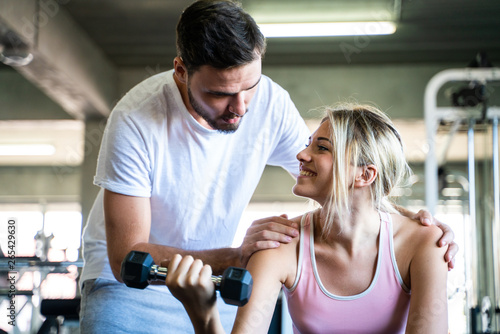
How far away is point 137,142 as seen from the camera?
1565 mm

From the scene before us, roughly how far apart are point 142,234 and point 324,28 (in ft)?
12.7

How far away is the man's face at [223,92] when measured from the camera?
1482mm

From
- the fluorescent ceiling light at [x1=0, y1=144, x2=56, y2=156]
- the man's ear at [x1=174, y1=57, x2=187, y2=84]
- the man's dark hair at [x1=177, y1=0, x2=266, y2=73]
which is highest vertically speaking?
the fluorescent ceiling light at [x1=0, y1=144, x2=56, y2=156]

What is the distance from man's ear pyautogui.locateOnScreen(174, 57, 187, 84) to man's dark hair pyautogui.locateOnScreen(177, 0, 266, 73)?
2 centimetres

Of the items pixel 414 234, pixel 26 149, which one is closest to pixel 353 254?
pixel 414 234

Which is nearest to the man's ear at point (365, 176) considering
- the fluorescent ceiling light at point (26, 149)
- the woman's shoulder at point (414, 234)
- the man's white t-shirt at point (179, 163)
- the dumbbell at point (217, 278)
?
the woman's shoulder at point (414, 234)

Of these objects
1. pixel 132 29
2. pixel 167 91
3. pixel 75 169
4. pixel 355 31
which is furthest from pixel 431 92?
pixel 75 169

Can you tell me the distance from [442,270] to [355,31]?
389 cm

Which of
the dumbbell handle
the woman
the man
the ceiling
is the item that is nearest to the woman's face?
the woman

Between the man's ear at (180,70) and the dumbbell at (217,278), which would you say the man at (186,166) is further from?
the dumbbell at (217,278)

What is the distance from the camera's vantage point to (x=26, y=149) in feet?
31.5

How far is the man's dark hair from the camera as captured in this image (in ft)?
4.84

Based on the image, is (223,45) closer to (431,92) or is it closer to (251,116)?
(251,116)

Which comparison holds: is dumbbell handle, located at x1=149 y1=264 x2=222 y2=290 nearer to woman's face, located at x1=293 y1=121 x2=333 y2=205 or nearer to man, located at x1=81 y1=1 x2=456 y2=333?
man, located at x1=81 y1=1 x2=456 y2=333
